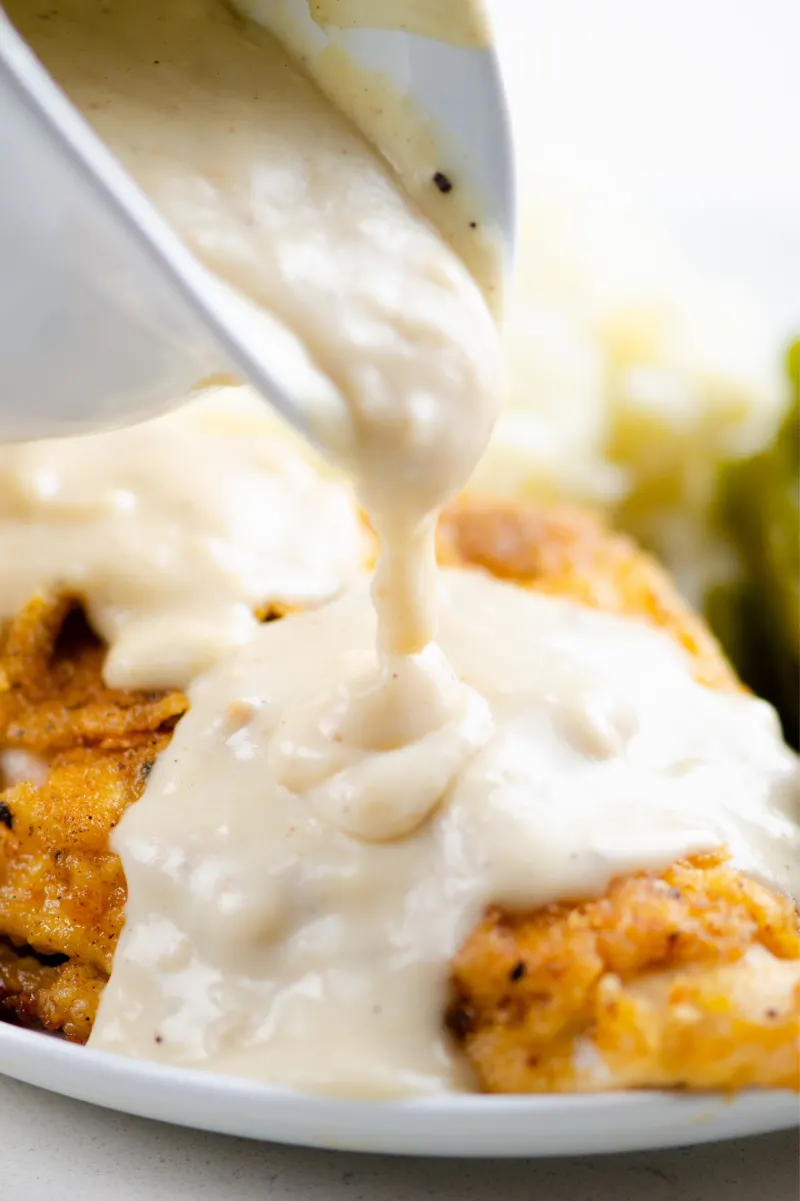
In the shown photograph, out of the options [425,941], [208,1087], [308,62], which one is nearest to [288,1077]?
[208,1087]

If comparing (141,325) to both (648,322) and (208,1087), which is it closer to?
(208,1087)

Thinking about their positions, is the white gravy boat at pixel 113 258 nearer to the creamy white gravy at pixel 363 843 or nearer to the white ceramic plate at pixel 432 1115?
the creamy white gravy at pixel 363 843

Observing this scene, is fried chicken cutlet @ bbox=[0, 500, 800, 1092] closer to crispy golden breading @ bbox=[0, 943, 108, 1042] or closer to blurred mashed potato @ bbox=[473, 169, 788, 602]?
crispy golden breading @ bbox=[0, 943, 108, 1042]

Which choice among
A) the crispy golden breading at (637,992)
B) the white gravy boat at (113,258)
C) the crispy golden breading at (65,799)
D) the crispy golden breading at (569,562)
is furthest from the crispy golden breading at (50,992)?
the crispy golden breading at (569,562)

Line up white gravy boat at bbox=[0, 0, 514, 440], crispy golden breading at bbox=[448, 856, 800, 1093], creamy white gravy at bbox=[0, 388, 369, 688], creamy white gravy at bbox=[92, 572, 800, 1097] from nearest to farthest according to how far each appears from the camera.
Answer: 1. white gravy boat at bbox=[0, 0, 514, 440]
2. crispy golden breading at bbox=[448, 856, 800, 1093]
3. creamy white gravy at bbox=[92, 572, 800, 1097]
4. creamy white gravy at bbox=[0, 388, 369, 688]

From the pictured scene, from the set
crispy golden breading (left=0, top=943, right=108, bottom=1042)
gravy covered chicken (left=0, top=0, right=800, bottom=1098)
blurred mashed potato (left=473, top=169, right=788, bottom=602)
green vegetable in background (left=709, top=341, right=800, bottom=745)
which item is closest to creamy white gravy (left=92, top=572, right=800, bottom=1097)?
gravy covered chicken (left=0, top=0, right=800, bottom=1098)
